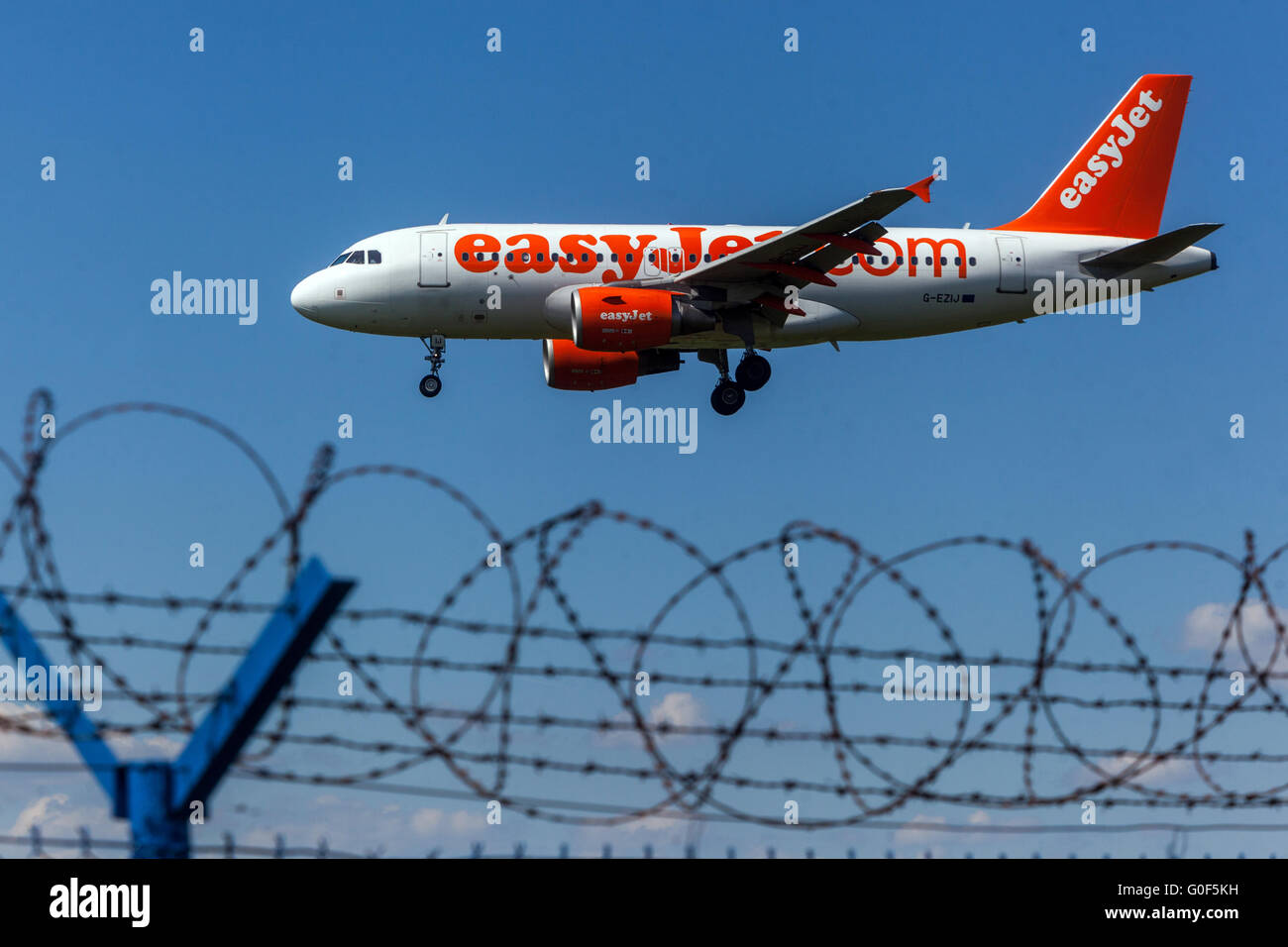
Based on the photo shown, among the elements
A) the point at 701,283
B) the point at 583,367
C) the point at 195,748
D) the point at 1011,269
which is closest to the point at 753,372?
the point at 701,283

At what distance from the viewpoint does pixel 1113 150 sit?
42188 mm

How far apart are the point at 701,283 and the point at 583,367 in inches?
122

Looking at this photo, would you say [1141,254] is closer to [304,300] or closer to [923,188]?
[923,188]

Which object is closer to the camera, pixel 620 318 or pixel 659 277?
pixel 620 318

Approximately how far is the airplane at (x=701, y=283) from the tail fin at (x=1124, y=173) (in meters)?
1.83

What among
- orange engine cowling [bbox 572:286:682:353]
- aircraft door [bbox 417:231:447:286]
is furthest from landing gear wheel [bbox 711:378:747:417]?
aircraft door [bbox 417:231:447:286]

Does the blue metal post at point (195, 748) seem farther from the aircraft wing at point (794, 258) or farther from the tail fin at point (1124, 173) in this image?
the tail fin at point (1124, 173)

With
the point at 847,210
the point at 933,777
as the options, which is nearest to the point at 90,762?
the point at 933,777

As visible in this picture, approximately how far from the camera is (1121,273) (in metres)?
38.9

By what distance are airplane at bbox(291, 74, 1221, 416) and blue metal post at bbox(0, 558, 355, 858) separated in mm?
22426
